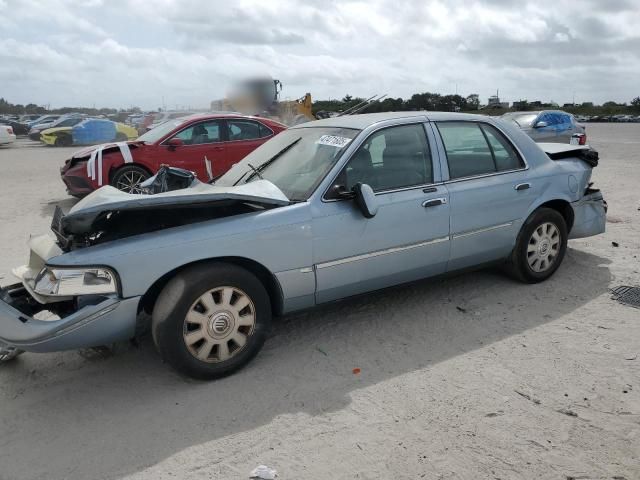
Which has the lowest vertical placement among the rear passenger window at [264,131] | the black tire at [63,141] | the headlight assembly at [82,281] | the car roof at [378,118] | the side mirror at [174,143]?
the headlight assembly at [82,281]

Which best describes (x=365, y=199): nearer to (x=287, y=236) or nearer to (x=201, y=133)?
(x=287, y=236)

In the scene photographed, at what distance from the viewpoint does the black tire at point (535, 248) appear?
4.64 m

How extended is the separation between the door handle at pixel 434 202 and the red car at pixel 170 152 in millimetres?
5412

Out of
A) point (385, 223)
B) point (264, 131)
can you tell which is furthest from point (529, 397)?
point (264, 131)

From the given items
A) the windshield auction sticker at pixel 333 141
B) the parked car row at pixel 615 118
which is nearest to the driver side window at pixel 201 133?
the windshield auction sticker at pixel 333 141

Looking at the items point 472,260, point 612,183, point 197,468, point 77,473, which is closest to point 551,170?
point 472,260

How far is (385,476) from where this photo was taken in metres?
2.51

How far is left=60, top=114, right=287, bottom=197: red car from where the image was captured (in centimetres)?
898

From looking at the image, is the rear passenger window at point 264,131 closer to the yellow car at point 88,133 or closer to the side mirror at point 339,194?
the side mirror at point 339,194

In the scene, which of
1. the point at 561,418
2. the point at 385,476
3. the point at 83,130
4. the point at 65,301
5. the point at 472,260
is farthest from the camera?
the point at 83,130

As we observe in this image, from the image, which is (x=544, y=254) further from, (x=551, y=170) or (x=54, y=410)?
(x=54, y=410)

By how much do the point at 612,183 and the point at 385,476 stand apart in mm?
9488

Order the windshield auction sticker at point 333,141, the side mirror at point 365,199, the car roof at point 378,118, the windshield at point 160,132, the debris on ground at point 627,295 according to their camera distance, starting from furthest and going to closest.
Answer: the windshield at point 160,132 → the debris on ground at point 627,295 → the car roof at point 378,118 → the windshield auction sticker at point 333,141 → the side mirror at point 365,199

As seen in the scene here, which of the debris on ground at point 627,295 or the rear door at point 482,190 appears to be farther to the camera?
the debris on ground at point 627,295
